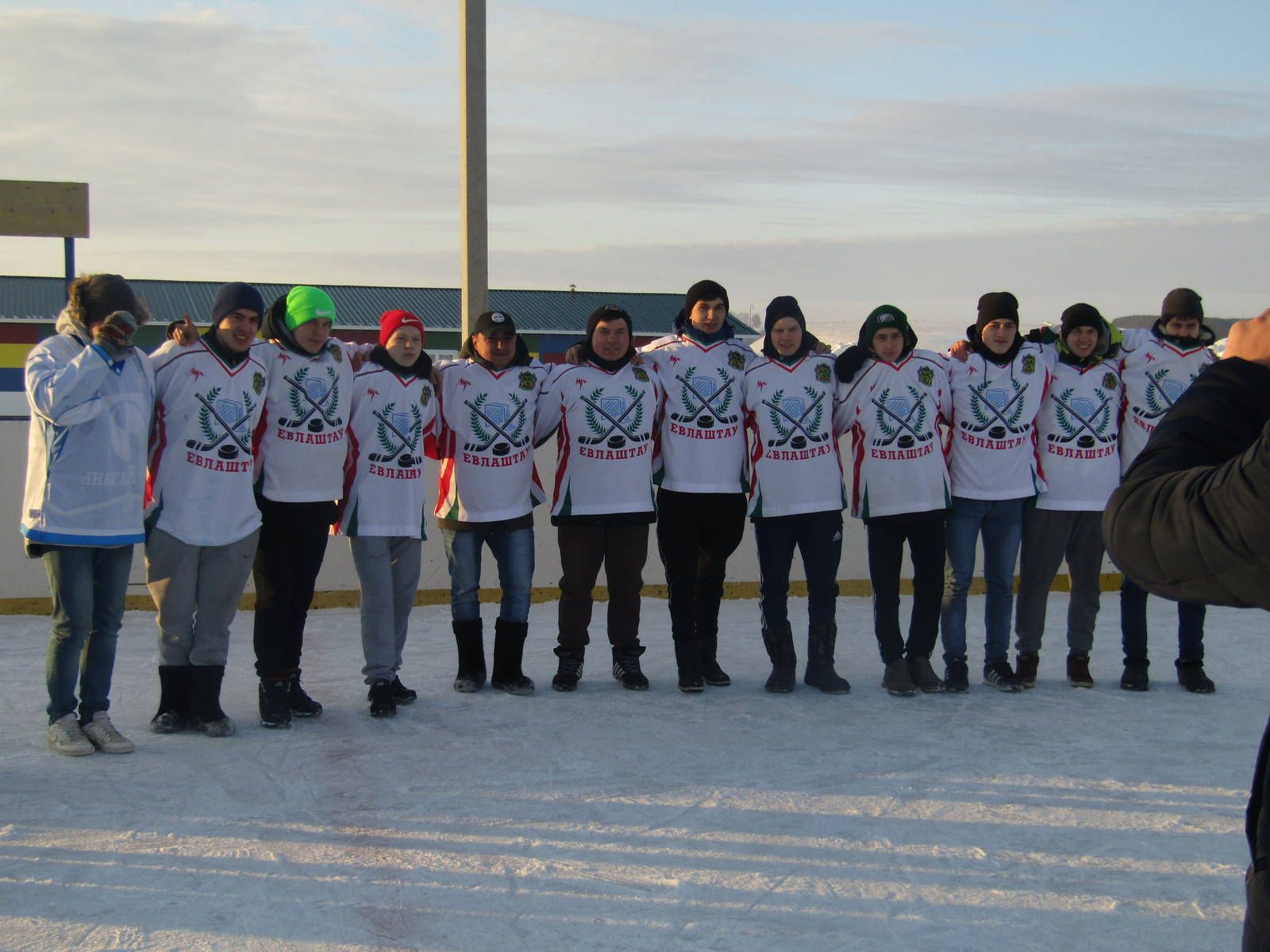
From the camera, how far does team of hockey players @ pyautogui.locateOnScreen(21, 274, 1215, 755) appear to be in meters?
4.82

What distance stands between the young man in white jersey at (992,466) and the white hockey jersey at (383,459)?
236cm

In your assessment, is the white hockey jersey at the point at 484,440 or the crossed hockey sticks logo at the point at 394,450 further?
the white hockey jersey at the point at 484,440

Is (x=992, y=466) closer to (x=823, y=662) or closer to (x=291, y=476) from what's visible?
(x=823, y=662)

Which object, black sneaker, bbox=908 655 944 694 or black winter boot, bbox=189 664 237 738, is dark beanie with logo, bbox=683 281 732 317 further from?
black winter boot, bbox=189 664 237 738

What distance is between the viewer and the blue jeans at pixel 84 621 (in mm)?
4172

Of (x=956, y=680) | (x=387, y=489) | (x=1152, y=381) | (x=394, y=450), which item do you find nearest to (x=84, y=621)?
(x=387, y=489)

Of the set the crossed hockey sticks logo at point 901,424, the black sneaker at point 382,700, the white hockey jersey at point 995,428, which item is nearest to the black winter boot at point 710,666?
the crossed hockey sticks logo at point 901,424

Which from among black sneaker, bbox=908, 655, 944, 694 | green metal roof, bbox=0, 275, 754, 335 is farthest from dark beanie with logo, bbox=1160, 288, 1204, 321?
green metal roof, bbox=0, 275, 754, 335

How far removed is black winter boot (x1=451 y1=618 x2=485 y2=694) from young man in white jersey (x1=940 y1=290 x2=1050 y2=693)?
205 cm

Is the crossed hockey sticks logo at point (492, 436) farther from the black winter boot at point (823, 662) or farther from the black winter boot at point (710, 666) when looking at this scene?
the black winter boot at point (823, 662)

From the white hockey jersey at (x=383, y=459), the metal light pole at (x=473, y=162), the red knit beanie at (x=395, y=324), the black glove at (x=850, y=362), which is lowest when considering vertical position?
the white hockey jersey at (x=383, y=459)

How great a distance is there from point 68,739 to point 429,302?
21.2 metres

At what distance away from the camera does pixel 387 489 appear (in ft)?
16.4

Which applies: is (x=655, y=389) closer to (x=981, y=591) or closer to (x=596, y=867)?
(x=596, y=867)
